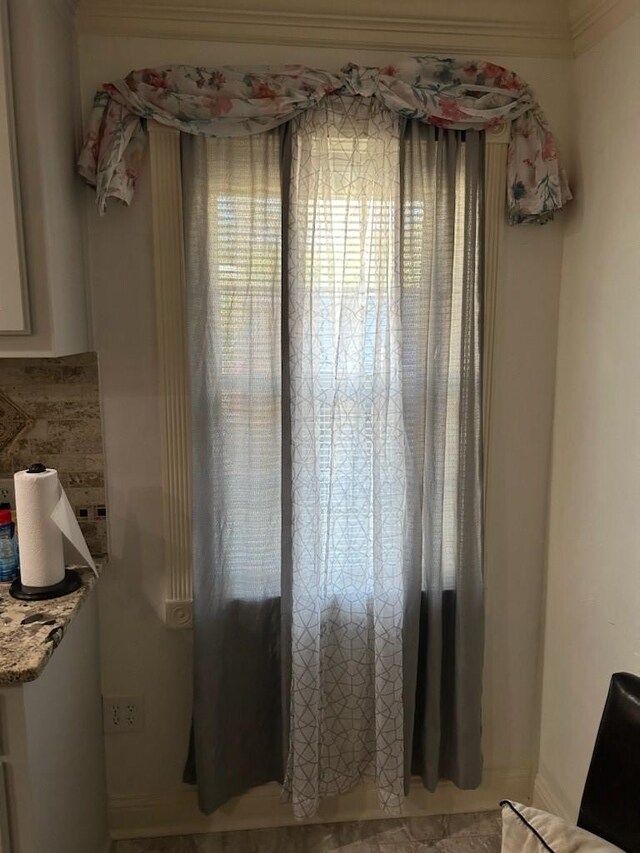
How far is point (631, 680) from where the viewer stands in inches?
50.0

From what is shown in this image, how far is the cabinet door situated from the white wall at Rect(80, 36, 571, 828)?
12.7 inches

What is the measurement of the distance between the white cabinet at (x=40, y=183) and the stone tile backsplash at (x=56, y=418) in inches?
7.5

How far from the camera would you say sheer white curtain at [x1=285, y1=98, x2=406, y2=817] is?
1.71m

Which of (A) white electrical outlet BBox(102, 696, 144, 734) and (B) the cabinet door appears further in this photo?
(A) white electrical outlet BBox(102, 696, 144, 734)

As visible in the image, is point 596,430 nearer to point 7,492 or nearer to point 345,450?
point 345,450

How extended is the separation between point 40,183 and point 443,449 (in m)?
1.22

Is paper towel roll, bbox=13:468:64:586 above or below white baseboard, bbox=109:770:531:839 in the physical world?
above


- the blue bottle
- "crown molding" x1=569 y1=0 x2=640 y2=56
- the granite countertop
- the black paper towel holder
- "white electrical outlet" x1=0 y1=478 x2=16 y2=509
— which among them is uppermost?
"crown molding" x1=569 y1=0 x2=640 y2=56

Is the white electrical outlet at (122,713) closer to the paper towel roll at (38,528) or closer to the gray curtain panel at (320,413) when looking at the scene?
the gray curtain panel at (320,413)

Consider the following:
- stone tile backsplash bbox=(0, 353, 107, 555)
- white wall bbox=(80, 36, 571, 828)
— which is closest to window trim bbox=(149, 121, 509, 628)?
white wall bbox=(80, 36, 571, 828)

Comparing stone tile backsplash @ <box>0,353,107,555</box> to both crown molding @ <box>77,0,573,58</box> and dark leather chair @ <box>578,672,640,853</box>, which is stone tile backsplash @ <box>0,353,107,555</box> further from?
dark leather chair @ <box>578,672,640,853</box>

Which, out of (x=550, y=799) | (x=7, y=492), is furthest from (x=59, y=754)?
(x=550, y=799)

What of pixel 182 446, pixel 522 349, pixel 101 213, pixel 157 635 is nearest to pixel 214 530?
pixel 182 446

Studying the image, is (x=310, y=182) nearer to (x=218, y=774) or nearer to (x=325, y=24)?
(x=325, y=24)
